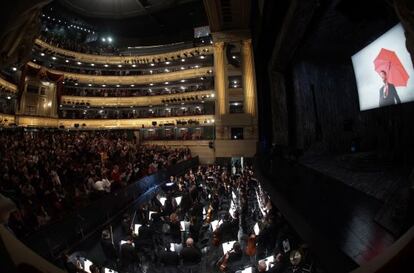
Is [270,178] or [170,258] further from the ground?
[270,178]

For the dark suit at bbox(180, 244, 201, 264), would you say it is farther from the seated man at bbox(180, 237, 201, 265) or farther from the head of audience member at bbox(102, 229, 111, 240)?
the head of audience member at bbox(102, 229, 111, 240)

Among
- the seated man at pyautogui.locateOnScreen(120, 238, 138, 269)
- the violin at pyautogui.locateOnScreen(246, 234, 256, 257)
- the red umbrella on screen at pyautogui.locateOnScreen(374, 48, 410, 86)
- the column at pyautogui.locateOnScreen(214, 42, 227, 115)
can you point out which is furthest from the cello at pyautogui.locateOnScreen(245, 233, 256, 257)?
the column at pyautogui.locateOnScreen(214, 42, 227, 115)

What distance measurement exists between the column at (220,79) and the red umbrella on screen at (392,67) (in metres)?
22.6

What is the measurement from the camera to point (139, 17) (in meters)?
40.9

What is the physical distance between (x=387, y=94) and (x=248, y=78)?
76.5 feet

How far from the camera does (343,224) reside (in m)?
3.44

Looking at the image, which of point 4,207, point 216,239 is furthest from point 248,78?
point 4,207

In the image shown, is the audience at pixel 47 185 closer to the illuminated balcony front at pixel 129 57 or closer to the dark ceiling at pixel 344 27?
the dark ceiling at pixel 344 27

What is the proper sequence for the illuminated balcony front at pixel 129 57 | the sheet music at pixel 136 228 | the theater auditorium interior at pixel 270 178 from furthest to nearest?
the illuminated balcony front at pixel 129 57, the sheet music at pixel 136 228, the theater auditorium interior at pixel 270 178

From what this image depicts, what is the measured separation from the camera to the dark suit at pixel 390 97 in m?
6.87

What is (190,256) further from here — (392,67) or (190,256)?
(392,67)

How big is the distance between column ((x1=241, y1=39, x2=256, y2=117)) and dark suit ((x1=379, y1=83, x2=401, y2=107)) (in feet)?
70.1

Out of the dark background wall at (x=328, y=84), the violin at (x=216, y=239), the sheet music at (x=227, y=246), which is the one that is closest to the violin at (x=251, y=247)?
the sheet music at (x=227, y=246)

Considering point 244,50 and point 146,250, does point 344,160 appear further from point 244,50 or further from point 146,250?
point 244,50
